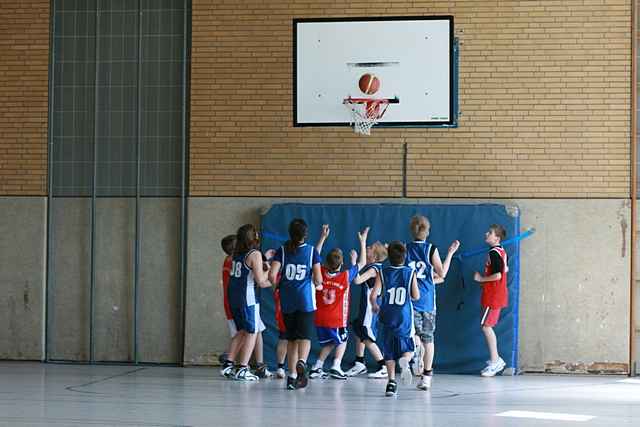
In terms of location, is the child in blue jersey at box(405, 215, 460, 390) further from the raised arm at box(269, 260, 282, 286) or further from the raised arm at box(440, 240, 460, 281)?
the raised arm at box(269, 260, 282, 286)

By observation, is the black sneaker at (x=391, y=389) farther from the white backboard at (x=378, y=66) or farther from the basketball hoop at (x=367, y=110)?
the white backboard at (x=378, y=66)

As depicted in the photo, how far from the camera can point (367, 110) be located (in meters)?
15.0

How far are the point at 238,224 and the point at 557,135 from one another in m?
4.80

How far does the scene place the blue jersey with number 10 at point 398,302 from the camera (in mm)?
11547

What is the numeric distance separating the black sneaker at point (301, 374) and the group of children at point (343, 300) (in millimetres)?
11

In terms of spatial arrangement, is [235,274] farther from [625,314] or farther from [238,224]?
[625,314]

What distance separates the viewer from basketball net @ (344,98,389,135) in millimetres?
14977

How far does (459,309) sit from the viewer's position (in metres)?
14.6

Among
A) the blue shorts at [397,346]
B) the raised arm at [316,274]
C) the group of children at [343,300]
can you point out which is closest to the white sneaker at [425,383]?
the group of children at [343,300]

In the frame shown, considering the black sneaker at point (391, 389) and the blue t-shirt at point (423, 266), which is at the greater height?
the blue t-shirt at point (423, 266)

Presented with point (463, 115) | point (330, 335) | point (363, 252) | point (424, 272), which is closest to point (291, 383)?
point (330, 335)

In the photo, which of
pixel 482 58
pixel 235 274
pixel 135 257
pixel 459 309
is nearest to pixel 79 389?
pixel 235 274

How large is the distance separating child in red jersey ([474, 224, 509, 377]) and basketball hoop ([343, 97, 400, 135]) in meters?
2.32

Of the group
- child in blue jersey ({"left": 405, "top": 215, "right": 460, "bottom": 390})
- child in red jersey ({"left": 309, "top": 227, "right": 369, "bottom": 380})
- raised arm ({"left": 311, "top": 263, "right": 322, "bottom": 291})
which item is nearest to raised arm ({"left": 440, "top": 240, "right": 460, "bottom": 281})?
child in blue jersey ({"left": 405, "top": 215, "right": 460, "bottom": 390})
